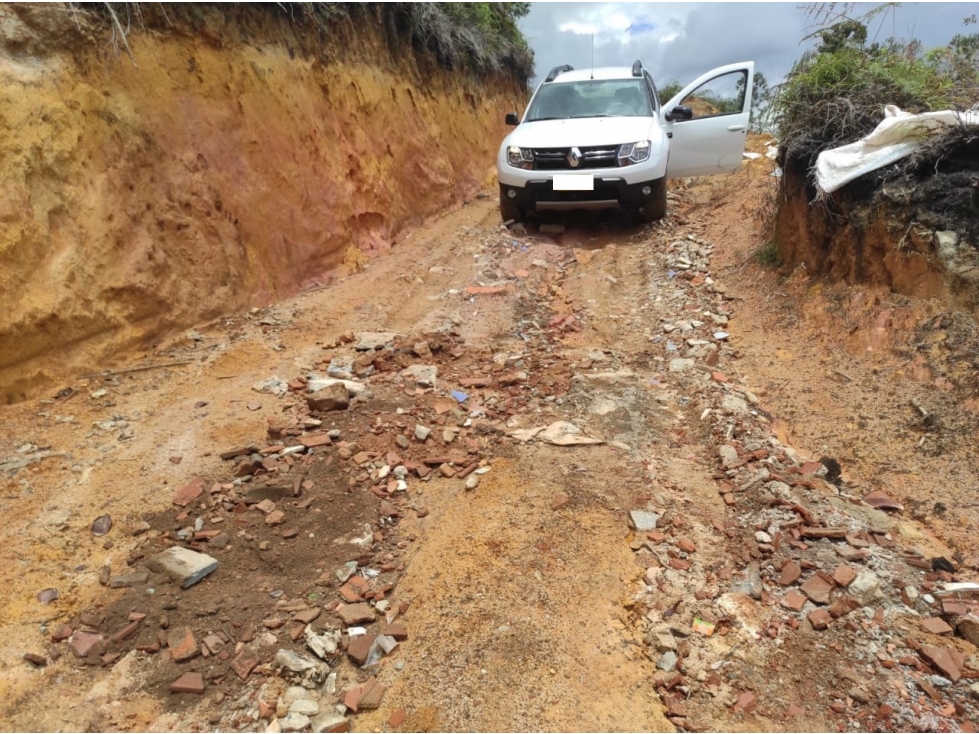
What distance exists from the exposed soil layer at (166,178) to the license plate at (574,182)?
7.50 feet

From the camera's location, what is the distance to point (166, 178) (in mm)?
4816

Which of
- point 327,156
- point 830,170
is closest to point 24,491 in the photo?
point 327,156

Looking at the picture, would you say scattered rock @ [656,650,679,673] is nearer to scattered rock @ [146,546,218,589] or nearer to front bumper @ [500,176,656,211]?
scattered rock @ [146,546,218,589]

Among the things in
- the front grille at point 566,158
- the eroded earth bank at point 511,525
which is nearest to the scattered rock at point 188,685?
the eroded earth bank at point 511,525

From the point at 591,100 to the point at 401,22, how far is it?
3.23 metres

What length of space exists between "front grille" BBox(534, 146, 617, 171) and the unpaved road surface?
7.46 ft

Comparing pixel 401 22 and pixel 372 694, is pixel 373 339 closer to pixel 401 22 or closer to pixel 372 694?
pixel 372 694

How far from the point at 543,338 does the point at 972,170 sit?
3.22 meters

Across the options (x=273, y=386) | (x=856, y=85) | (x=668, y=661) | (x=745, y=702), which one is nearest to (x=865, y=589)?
(x=745, y=702)

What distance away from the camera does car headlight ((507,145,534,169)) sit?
674 centimetres

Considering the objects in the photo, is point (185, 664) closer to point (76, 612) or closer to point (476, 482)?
point (76, 612)

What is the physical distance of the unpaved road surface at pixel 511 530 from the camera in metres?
2.19

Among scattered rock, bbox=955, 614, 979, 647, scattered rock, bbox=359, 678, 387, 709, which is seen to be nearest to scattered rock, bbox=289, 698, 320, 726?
scattered rock, bbox=359, 678, 387, 709

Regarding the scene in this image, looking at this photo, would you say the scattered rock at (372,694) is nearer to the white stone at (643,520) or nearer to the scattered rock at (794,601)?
the white stone at (643,520)
